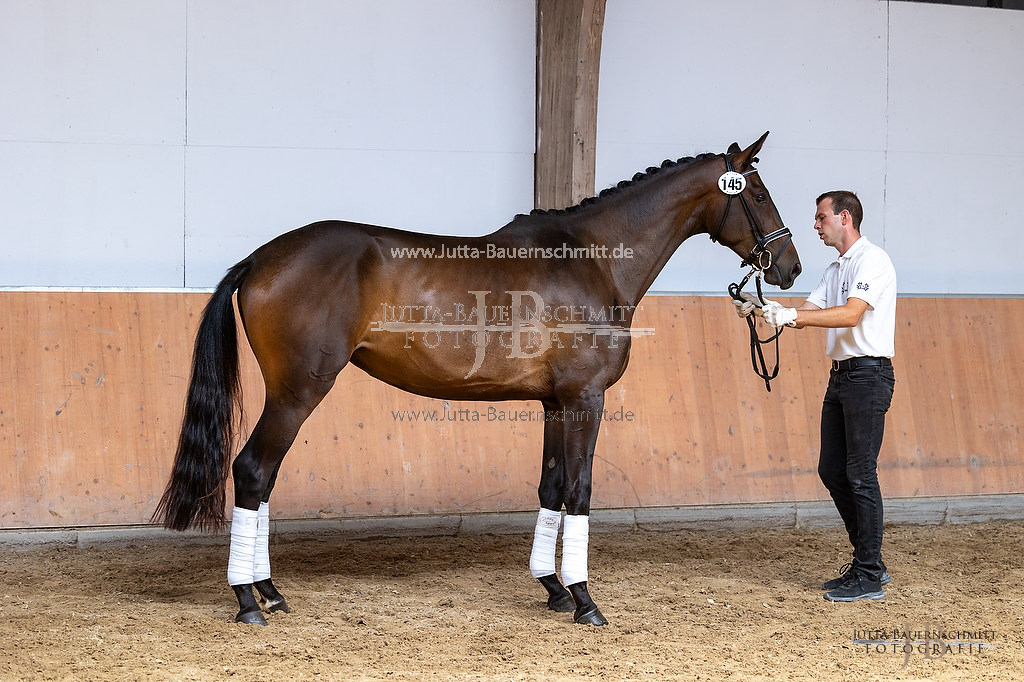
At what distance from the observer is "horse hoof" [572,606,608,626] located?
319 centimetres

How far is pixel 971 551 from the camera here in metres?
4.43

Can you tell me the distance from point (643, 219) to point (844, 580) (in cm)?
181

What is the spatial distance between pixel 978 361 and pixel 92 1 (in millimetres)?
5881

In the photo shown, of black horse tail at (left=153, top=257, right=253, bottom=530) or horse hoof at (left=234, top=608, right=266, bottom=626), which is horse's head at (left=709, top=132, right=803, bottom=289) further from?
horse hoof at (left=234, top=608, right=266, bottom=626)

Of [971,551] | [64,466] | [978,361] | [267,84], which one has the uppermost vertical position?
[267,84]

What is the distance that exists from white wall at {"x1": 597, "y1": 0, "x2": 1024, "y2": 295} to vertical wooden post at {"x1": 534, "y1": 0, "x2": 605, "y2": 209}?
618mm

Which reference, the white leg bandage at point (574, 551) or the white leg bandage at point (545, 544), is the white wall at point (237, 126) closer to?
the white leg bandage at point (545, 544)

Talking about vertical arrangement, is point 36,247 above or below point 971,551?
above

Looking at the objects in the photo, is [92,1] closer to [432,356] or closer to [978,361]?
[432,356]

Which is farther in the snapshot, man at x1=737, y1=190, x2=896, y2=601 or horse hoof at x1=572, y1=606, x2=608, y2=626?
man at x1=737, y1=190, x2=896, y2=601

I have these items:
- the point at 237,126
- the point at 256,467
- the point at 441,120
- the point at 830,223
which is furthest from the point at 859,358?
the point at 237,126

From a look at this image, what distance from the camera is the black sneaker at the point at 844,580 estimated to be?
3656 mm

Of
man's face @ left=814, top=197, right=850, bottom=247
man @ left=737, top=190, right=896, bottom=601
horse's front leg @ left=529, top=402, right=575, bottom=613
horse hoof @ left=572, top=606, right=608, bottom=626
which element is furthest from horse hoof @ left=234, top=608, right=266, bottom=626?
man's face @ left=814, top=197, right=850, bottom=247

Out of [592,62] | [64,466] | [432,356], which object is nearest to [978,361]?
[592,62]
